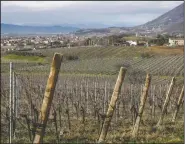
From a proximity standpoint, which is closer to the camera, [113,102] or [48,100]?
[48,100]

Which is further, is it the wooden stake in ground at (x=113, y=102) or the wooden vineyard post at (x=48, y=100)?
the wooden stake in ground at (x=113, y=102)

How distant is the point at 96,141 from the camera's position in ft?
28.1

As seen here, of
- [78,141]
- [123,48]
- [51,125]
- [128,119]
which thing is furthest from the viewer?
[123,48]

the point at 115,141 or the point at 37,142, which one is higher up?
the point at 37,142

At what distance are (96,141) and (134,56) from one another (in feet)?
159

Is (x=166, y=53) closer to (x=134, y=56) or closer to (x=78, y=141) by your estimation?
(x=134, y=56)

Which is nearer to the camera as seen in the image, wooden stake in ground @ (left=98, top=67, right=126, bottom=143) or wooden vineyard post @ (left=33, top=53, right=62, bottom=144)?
wooden vineyard post @ (left=33, top=53, right=62, bottom=144)

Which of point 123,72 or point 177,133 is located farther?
point 177,133

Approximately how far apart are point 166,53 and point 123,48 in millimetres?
7560

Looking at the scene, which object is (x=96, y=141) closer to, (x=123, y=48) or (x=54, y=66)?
(x=54, y=66)

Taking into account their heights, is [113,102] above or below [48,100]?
below

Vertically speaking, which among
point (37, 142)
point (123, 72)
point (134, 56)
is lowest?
point (134, 56)

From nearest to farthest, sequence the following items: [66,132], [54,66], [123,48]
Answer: [54,66]
[66,132]
[123,48]

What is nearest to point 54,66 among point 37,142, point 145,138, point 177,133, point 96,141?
point 37,142
